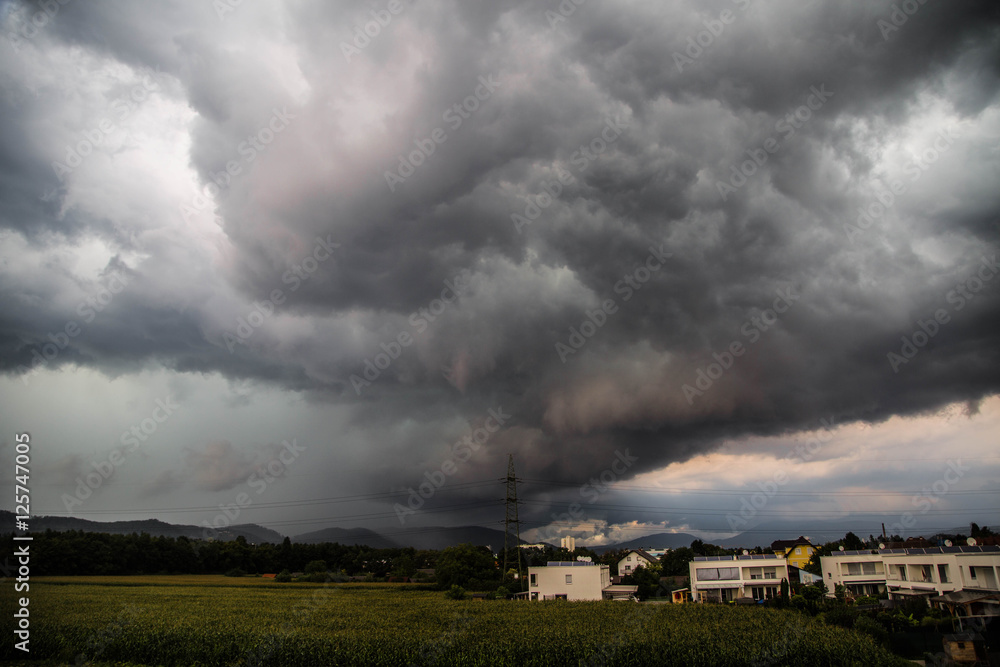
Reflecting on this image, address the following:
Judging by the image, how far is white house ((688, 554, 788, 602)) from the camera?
81250 millimetres

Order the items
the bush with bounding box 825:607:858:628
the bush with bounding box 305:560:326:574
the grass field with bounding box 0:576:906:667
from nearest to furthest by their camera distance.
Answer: the grass field with bounding box 0:576:906:667 → the bush with bounding box 825:607:858:628 → the bush with bounding box 305:560:326:574

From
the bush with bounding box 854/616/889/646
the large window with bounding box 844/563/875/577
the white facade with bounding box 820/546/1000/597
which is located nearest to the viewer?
the bush with bounding box 854/616/889/646

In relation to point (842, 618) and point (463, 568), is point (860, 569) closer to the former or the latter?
point (842, 618)

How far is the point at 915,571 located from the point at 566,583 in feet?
149

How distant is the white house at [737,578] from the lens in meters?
81.2

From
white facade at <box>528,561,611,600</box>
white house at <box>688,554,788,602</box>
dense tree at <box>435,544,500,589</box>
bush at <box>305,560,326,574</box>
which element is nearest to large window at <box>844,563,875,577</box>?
white house at <box>688,554,788,602</box>

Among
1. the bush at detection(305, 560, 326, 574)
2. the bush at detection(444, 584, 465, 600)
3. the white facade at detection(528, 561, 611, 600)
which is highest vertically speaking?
the white facade at detection(528, 561, 611, 600)

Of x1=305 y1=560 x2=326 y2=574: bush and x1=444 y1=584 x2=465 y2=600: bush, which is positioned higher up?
x1=444 y1=584 x2=465 y2=600: bush

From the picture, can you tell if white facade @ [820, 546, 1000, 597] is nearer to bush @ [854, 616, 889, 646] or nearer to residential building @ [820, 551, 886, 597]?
residential building @ [820, 551, 886, 597]

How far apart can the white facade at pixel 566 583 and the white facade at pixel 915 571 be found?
123 feet

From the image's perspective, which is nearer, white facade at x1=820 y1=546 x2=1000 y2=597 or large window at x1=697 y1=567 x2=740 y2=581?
white facade at x1=820 y1=546 x2=1000 y2=597

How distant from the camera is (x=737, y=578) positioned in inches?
3226

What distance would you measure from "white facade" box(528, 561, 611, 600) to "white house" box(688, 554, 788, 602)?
54.9ft

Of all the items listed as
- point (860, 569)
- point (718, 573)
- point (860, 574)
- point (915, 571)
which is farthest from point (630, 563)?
point (915, 571)
